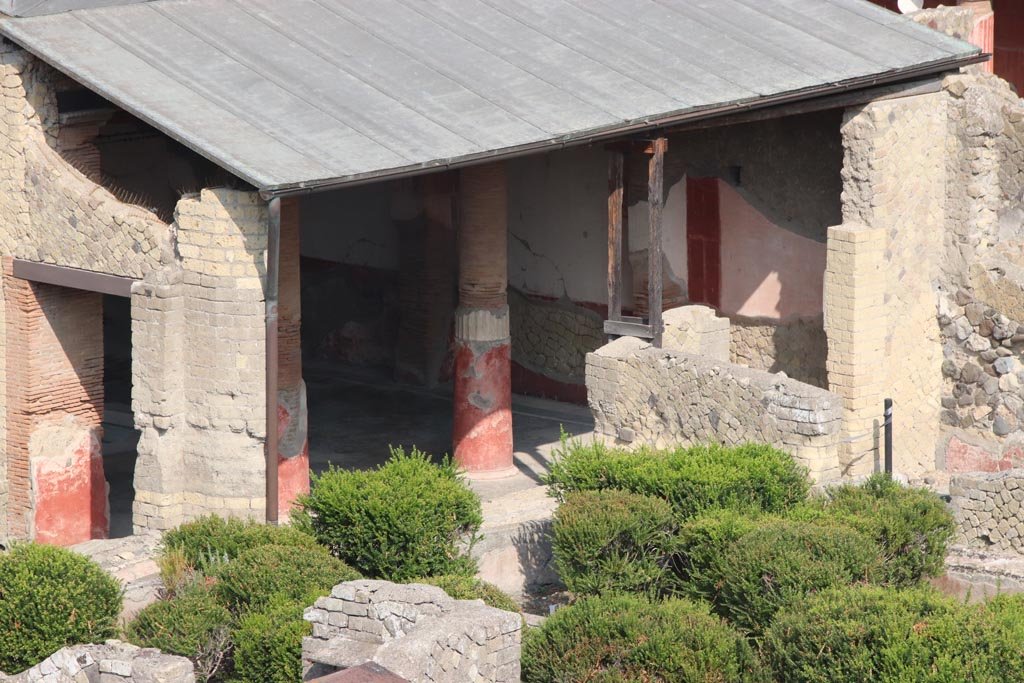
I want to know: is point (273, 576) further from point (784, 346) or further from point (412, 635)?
point (784, 346)

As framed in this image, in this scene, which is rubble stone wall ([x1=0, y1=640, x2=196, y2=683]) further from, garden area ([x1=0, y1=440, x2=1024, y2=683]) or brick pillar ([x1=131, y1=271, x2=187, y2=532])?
brick pillar ([x1=131, y1=271, x2=187, y2=532])

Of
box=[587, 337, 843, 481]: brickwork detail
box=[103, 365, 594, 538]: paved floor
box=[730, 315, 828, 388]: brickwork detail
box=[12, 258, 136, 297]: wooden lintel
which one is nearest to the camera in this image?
box=[587, 337, 843, 481]: brickwork detail

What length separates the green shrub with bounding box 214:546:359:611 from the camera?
11922 mm

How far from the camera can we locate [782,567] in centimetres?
1187

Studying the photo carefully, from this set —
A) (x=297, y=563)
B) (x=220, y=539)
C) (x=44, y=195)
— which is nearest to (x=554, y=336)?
(x=44, y=195)

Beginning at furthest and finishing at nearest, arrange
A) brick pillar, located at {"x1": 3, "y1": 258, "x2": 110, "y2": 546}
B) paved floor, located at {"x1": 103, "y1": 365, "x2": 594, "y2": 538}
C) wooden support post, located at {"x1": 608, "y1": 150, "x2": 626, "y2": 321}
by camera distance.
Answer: paved floor, located at {"x1": 103, "y1": 365, "x2": 594, "y2": 538}
wooden support post, located at {"x1": 608, "y1": 150, "x2": 626, "y2": 321}
brick pillar, located at {"x1": 3, "y1": 258, "x2": 110, "y2": 546}

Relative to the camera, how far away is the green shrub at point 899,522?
12789mm

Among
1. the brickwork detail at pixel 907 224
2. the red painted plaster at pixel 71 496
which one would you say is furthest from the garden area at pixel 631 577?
the brickwork detail at pixel 907 224

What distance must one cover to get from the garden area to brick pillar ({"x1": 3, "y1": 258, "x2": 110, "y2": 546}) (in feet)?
10.8

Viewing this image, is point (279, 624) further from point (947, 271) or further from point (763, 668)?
point (947, 271)

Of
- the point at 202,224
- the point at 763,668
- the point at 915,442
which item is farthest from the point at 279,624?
the point at 915,442

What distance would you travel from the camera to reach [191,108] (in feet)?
47.1

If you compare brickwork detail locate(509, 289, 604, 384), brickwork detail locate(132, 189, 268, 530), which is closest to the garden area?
brickwork detail locate(132, 189, 268, 530)

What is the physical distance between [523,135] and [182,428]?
11.6 ft
